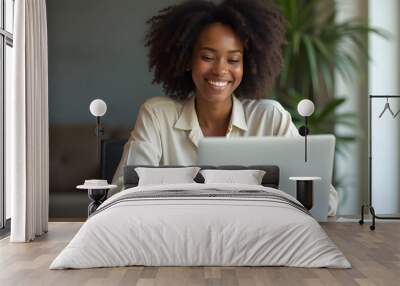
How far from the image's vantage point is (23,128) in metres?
5.55

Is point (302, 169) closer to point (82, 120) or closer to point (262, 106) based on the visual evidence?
point (262, 106)

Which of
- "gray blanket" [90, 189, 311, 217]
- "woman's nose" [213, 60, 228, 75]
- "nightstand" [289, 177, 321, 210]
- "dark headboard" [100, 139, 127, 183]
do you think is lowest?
"nightstand" [289, 177, 321, 210]

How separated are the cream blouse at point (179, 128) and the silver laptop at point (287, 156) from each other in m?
0.36

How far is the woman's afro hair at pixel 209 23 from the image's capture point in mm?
6758

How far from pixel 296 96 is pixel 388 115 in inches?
41.9

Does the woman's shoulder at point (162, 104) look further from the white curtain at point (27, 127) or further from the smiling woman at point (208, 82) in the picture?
the white curtain at point (27, 127)

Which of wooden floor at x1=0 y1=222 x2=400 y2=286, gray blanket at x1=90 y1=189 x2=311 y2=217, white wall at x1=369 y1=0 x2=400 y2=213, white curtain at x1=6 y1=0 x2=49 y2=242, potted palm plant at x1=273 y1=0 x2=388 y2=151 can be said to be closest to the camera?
wooden floor at x1=0 y1=222 x2=400 y2=286

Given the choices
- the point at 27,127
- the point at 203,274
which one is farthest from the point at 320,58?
the point at 203,274

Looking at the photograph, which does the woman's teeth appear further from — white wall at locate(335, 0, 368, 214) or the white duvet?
the white duvet

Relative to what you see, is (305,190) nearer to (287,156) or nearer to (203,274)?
(287,156)

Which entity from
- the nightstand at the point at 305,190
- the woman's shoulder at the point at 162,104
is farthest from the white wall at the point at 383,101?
the woman's shoulder at the point at 162,104

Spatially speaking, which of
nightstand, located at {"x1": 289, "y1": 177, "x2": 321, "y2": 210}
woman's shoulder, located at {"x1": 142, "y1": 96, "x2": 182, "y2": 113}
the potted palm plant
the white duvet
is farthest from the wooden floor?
the potted palm plant

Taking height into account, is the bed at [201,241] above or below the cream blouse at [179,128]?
below

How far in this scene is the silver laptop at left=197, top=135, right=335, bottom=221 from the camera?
20.6 ft
